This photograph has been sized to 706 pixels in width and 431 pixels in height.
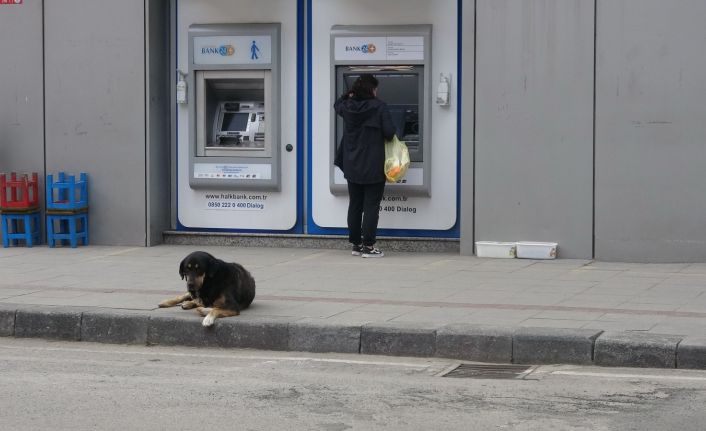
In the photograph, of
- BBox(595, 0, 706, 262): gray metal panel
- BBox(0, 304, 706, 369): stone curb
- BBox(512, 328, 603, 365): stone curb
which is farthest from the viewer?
Result: BBox(595, 0, 706, 262): gray metal panel

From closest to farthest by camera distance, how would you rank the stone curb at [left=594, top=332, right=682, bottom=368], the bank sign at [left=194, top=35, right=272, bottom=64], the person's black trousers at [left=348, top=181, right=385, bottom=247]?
the stone curb at [left=594, top=332, right=682, bottom=368] → the person's black trousers at [left=348, top=181, right=385, bottom=247] → the bank sign at [left=194, top=35, right=272, bottom=64]

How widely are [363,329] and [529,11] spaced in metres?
4.90

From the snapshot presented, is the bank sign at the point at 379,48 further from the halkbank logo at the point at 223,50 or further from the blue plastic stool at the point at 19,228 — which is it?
the blue plastic stool at the point at 19,228

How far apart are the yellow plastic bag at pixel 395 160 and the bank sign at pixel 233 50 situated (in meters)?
1.78

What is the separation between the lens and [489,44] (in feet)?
39.2

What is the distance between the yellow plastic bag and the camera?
12.1m

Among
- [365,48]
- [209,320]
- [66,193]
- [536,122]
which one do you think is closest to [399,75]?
[365,48]

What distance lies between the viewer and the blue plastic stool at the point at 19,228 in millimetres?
13344

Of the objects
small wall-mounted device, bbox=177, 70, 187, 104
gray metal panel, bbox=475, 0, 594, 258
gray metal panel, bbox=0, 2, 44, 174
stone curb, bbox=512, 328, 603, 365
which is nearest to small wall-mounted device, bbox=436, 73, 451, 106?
gray metal panel, bbox=475, 0, 594, 258

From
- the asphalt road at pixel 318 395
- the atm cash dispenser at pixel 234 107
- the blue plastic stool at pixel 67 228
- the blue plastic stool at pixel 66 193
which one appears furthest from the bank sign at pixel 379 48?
the asphalt road at pixel 318 395

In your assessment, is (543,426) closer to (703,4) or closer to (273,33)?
(703,4)

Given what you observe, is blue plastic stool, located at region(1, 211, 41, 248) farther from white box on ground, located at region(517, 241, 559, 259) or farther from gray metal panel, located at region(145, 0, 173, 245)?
white box on ground, located at region(517, 241, 559, 259)

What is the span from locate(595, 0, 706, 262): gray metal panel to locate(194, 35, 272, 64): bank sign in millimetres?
3711

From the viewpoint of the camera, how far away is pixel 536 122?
38.8 feet
